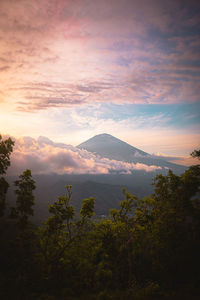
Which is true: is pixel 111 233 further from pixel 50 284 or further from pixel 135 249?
pixel 50 284

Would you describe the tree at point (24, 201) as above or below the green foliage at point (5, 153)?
below

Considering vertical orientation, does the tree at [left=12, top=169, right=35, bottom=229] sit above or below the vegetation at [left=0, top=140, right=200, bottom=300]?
above

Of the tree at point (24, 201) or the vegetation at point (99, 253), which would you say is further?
the tree at point (24, 201)

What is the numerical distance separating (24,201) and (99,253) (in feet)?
29.7

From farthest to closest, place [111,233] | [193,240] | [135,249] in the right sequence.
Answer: [135,249], [111,233], [193,240]

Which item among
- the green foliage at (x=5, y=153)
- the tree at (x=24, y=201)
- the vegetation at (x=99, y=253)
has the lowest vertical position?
the vegetation at (x=99, y=253)

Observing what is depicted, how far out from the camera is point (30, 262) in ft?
48.7

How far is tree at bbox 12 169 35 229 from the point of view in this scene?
15.5 meters

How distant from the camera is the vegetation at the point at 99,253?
13.1 meters

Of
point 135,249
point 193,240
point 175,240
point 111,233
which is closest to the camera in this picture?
point 193,240

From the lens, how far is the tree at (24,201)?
50.8ft

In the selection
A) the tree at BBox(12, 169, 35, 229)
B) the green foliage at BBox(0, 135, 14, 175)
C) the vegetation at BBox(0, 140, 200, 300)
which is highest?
the green foliage at BBox(0, 135, 14, 175)

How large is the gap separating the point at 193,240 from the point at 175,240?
1618 millimetres

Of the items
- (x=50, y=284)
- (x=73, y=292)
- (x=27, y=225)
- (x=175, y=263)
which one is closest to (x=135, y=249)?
(x=175, y=263)
